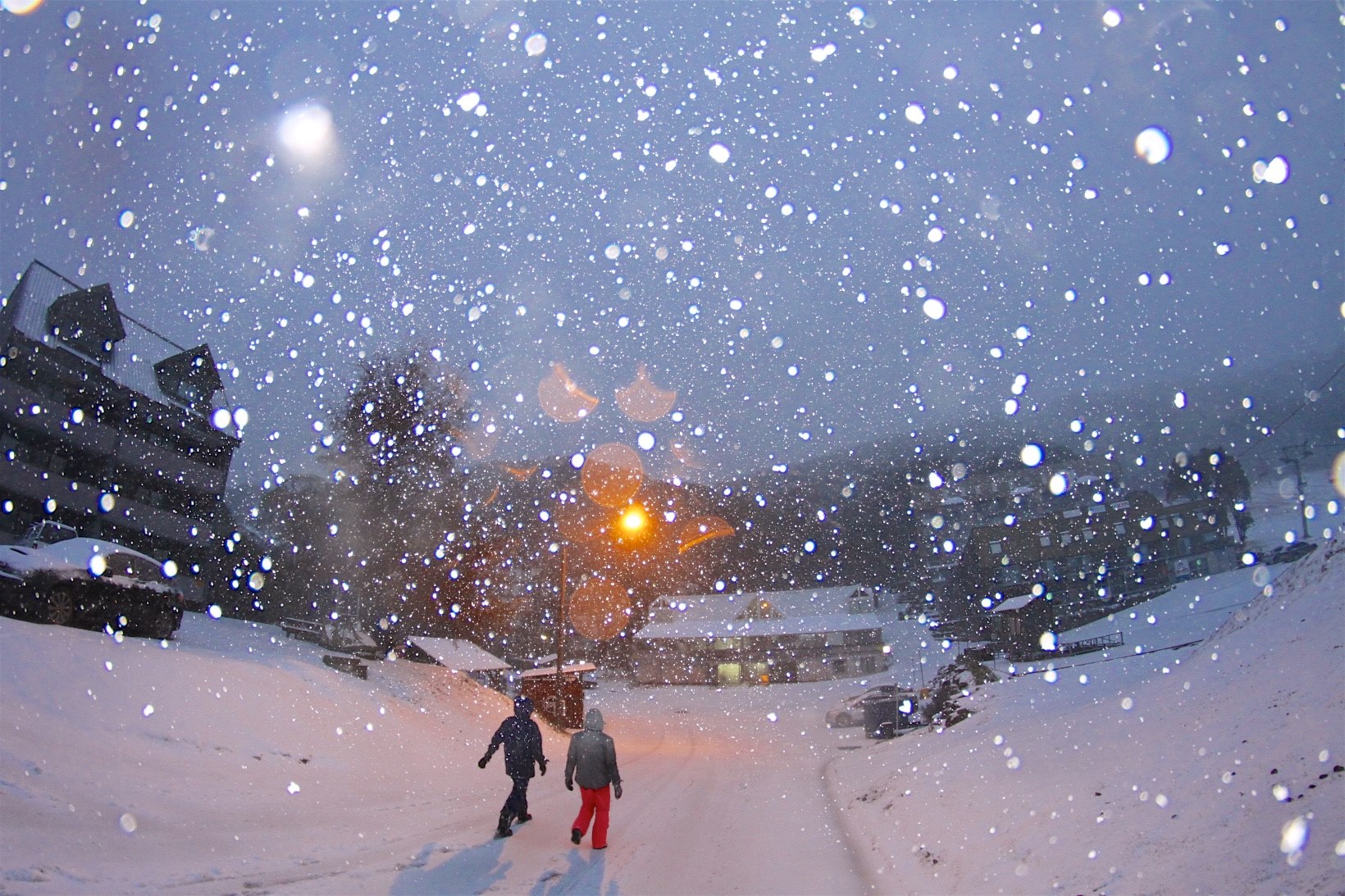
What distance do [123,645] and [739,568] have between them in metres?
89.6

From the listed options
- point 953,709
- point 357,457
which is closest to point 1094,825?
point 953,709

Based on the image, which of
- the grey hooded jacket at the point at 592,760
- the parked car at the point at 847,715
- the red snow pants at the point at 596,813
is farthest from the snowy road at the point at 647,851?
the parked car at the point at 847,715

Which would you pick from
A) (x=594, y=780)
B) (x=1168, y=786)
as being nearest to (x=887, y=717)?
(x=594, y=780)

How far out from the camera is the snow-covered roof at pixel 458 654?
34.8 metres

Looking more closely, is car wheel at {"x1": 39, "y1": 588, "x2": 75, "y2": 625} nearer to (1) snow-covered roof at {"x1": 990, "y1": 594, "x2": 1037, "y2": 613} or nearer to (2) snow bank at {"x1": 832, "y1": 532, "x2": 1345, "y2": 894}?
(2) snow bank at {"x1": 832, "y1": 532, "x2": 1345, "y2": 894}

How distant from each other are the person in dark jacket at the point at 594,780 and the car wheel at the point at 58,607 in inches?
517

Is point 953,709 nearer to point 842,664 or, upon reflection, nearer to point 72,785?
point 72,785

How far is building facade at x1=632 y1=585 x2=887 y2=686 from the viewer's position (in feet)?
207

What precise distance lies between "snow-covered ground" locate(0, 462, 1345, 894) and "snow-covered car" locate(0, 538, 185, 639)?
1120 millimetres

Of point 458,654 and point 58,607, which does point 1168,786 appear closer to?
point 58,607

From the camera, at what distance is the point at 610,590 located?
78.2 meters

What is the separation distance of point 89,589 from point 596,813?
13937 millimetres

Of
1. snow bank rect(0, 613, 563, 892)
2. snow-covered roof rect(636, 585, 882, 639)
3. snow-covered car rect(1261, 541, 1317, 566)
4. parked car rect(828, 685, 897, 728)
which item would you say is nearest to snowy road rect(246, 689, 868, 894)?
snow bank rect(0, 613, 563, 892)

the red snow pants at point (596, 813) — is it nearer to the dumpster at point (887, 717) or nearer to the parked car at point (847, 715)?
the dumpster at point (887, 717)
